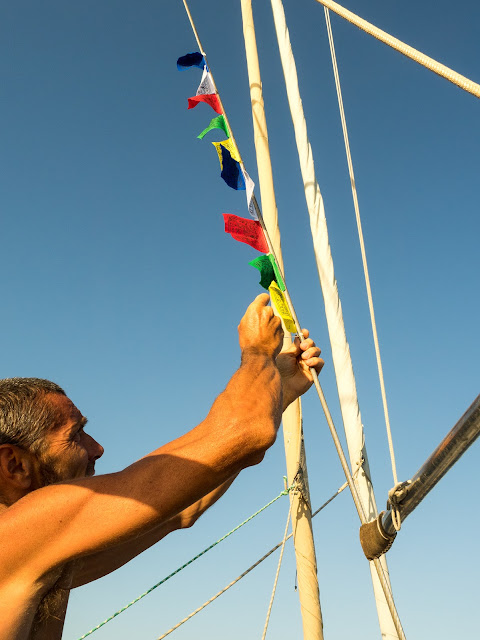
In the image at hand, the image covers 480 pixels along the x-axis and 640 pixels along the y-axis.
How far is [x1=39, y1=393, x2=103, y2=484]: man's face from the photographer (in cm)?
206

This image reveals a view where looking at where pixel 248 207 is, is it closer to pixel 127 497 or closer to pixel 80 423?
pixel 80 423

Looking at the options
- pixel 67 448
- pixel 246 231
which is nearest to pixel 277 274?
pixel 246 231

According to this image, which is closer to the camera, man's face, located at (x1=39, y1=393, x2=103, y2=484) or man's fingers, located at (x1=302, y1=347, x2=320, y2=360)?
man's face, located at (x1=39, y1=393, x2=103, y2=484)

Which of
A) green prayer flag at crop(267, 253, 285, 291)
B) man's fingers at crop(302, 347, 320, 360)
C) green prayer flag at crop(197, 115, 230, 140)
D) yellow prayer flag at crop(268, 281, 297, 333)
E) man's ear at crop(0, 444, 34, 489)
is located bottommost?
man's ear at crop(0, 444, 34, 489)

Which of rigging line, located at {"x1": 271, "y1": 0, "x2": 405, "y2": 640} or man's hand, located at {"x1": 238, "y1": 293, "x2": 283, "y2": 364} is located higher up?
rigging line, located at {"x1": 271, "y1": 0, "x2": 405, "y2": 640}

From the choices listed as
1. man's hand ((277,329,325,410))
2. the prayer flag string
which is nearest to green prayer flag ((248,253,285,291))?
the prayer flag string

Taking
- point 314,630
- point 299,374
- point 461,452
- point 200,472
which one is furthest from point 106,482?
point 314,630

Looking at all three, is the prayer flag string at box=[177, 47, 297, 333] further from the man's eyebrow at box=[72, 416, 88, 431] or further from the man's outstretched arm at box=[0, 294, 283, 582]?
the man's outstretched arm at box=[0, 294, 283, 582]

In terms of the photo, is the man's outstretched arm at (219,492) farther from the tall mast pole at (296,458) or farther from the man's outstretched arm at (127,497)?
the tall mast pole at (296,458)

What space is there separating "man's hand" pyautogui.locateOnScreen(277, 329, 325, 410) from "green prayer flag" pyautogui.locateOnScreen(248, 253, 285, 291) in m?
0.34

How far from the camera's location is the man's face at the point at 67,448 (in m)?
2.06

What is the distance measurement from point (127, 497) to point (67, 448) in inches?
19.5

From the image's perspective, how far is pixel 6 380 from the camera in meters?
2.16

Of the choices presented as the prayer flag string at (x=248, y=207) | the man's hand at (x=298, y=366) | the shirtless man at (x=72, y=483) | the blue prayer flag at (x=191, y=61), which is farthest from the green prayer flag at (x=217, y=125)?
the shirtless man at (x=72, y=483)
